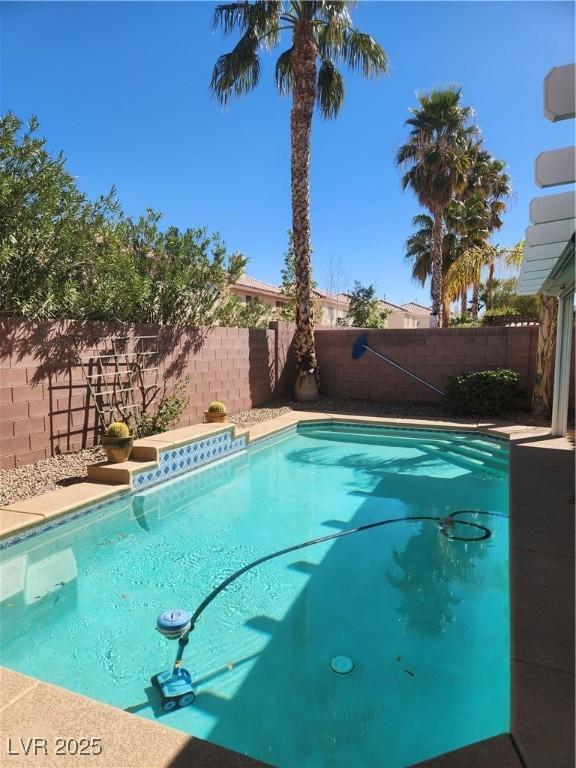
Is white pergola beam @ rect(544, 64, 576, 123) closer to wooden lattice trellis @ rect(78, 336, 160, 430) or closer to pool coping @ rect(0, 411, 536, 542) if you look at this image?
pool coping @ rect(0, 411, 536, 542)

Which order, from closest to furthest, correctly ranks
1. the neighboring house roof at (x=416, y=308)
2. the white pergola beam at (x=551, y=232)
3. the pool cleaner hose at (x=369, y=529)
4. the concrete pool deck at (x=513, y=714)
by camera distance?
the concrete pool deck at (x=513, y=714)
the pool cleaner hose at (x=369, y=529)
the white pergola beam at (x=551, y=232)
the neighboring house roof at (x=416, y=308)

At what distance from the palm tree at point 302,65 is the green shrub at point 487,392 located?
151 inches

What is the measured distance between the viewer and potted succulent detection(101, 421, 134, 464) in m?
6.30

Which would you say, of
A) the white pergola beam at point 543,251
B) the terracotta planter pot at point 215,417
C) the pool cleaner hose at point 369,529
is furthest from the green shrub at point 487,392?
the terracotta planter pot at point 215,417

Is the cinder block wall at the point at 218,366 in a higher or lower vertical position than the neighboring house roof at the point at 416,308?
lower

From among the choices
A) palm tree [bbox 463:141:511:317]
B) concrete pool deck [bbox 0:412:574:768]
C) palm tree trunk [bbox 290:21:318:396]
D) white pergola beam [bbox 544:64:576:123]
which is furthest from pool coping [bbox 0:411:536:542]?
palm tree [bbox 463:141:511:317]

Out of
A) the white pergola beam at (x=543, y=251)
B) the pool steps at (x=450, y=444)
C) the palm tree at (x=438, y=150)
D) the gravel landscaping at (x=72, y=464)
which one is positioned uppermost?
the palm tree at (x=438, y=150)

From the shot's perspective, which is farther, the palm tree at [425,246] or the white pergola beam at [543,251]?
the palm tree at [425,246]

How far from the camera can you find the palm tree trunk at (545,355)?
31.2 ft

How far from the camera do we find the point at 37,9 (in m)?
5.96

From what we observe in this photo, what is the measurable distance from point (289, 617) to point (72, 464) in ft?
14.0

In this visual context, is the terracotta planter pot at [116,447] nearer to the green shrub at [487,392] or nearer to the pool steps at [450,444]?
the pool steps at [450,444]

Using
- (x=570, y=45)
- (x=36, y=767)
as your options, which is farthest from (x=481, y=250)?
(x=36, y=767)

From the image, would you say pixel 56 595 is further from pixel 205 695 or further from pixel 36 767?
pixel 36 767
